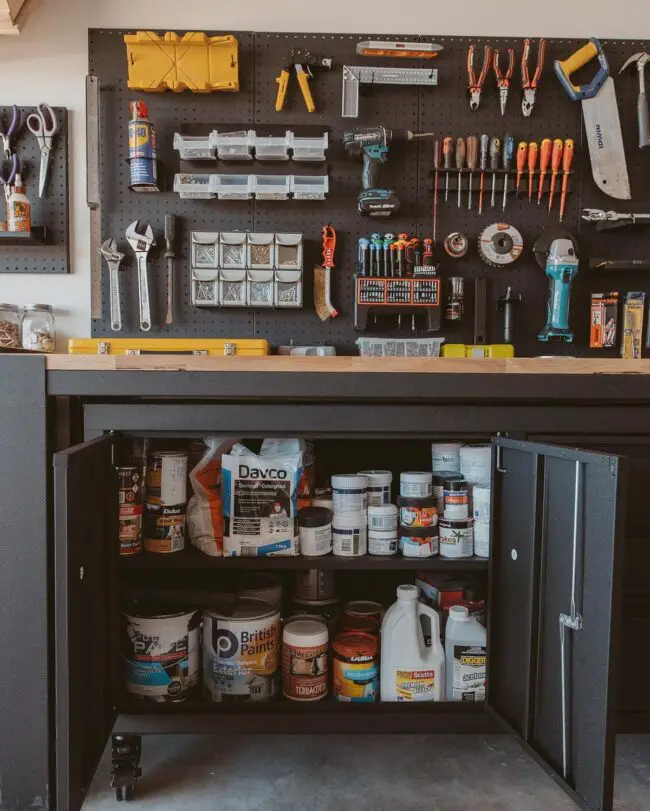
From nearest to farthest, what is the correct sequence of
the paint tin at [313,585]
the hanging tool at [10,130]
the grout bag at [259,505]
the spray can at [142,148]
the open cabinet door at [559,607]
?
the open cabinet door at [559,607], the grout bag at [259,505], the paint tin at [313,585], the spray can at [142,148], the hanging tool at [10,130]

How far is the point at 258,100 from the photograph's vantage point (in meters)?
2.05

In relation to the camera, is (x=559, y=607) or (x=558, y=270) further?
(x=558, y=270)

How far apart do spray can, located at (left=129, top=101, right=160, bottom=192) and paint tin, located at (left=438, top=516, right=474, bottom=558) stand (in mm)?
1390

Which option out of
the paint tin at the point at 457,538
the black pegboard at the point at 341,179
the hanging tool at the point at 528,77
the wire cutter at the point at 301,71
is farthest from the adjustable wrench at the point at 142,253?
the hanging tool at the point at 528,77

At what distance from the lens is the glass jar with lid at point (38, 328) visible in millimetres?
2029

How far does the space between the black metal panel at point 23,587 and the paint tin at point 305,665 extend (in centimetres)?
51

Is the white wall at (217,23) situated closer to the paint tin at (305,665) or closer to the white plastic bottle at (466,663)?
the paint tin at (305,665)

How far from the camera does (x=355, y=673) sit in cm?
143

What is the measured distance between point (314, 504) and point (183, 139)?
48.3 inches

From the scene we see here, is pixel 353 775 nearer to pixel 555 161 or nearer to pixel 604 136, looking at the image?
pixel 555 161

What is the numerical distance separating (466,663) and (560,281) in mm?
1195

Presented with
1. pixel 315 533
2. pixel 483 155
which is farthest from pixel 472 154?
pixel 315 533

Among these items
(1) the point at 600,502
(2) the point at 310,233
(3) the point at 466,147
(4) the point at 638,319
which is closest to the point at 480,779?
(1) the point at 600,502

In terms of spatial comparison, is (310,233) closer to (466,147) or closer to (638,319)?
(466,147)
